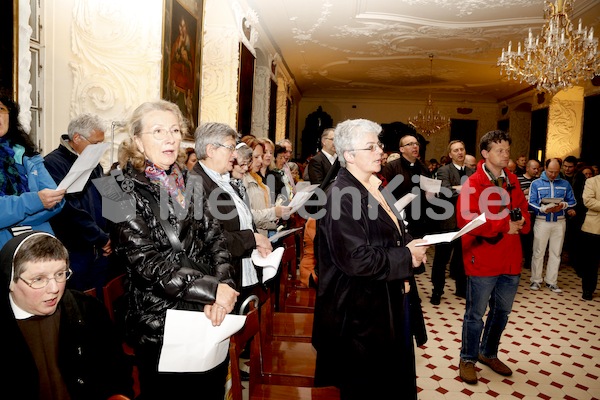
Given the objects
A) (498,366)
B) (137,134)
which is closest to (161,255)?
(137,134)

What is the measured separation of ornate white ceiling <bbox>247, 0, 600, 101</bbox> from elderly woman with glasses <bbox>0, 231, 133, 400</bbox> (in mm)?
7085

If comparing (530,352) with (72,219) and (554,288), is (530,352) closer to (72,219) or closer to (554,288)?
(554,288)

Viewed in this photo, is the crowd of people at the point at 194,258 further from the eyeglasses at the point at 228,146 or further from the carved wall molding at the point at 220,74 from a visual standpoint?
the carved wall molding at the point at 220,74

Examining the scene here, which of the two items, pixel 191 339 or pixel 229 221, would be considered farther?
pixel 229 221

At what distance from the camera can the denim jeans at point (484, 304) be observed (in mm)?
3340

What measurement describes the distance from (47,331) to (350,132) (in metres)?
1.66

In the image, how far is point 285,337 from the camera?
288 centimetres

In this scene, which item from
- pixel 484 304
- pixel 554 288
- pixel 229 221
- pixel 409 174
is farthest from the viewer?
pixel 554 288

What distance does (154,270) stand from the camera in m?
1.72

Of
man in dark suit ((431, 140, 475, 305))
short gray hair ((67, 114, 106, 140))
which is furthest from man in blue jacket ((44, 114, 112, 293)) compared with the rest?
man in dark suit ((431, 140, 475, 305))

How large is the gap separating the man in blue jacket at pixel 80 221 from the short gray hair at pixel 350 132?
6.39ft

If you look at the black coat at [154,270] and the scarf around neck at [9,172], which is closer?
the black coat at [154,270]

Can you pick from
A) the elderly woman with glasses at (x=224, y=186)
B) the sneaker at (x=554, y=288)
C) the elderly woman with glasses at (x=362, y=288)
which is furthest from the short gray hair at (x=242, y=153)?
the sneaker at (x=554, y=288)

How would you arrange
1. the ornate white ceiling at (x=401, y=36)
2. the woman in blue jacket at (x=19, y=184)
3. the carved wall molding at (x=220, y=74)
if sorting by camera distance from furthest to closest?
1. the ornate white ceiling at (x=401, y=36)
2. the carved wall molding at (x=220, y=74)
3. the woman in blue jacket at (x=19, y=184)
